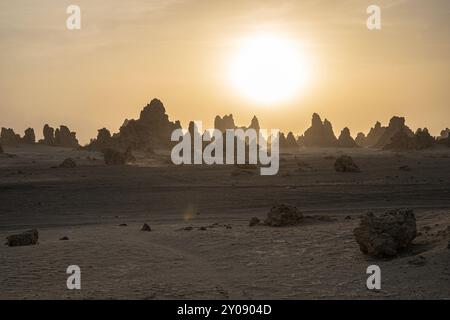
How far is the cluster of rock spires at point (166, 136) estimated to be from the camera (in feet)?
253

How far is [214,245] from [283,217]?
13.3 ft

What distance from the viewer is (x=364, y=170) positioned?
47000 mm

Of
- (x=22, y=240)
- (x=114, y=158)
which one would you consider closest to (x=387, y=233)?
(x=22, y=240)

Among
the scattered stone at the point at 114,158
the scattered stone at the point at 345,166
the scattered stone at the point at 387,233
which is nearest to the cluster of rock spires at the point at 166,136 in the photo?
the scattered stone at the point at 114,158

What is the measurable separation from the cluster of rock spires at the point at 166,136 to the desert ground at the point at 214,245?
2792 cm

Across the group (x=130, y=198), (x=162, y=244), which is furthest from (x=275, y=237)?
→ (x=130, y=198)

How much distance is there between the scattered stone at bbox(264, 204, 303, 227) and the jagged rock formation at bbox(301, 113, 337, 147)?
100127 millimetres

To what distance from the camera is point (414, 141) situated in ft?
273

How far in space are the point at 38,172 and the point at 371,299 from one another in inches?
1645

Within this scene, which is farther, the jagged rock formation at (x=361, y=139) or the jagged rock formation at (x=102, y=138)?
the jagged rock formation at (x=361, y=139)

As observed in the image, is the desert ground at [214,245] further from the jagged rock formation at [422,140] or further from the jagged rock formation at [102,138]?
the jagged rock formation at [102,138]

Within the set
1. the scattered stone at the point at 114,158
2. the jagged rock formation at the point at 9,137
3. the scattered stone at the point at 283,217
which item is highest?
the jagged rock formation at the point at 9,137

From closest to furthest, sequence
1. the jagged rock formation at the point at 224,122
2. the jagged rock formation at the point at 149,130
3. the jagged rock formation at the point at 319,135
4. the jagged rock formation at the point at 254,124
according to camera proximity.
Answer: the jagged rock formation at the point at 149,130 < the jagged rock formation at the point at 319,135 < the jagged rock formation at the point at 254,124 < the jagged rock formation at the point at 224,122
